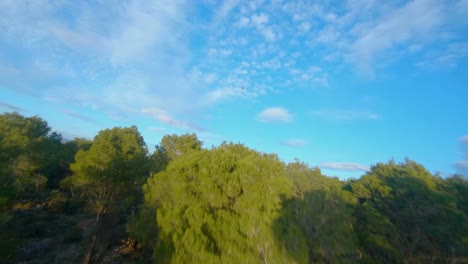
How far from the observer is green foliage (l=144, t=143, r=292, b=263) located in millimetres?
9505

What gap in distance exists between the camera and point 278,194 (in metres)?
11.8

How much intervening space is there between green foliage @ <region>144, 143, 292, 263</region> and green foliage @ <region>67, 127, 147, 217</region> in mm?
7363

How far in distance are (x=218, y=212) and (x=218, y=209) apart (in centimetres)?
92

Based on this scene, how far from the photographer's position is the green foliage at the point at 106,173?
2031 centimetres

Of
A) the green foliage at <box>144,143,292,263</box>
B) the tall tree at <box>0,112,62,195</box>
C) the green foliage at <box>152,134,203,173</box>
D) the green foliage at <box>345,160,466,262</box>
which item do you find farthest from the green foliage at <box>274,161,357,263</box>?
the green foliage at <box>152,134,203,173</box>

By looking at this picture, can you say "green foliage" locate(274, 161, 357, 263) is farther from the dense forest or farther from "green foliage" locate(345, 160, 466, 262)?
"green foliage" locate(345, 160, 466, 262)

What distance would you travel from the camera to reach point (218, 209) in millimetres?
12227

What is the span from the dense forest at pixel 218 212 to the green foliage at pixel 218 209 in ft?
0.17

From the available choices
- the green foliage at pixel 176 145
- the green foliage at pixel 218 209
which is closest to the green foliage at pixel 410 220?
the green foliage at pixel 218 209

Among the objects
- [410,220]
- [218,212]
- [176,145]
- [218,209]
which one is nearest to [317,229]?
[218,212]

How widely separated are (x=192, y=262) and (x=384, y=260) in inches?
653

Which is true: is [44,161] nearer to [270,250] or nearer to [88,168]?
[88,168]

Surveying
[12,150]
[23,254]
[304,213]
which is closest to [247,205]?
[304,213]

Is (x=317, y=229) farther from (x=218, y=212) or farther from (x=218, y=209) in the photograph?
(x=218, y=209)
